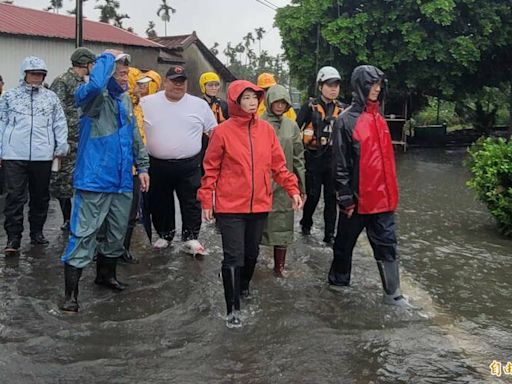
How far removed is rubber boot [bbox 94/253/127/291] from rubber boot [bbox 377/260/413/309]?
7.03 ft

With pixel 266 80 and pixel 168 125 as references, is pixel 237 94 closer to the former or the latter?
pixel 168 125

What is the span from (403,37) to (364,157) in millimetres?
12939

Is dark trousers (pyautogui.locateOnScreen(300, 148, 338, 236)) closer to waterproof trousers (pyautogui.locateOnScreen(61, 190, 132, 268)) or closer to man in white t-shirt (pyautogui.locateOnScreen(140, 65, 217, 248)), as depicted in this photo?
man in white t-shirt (pyautogui.locateOnScreen(140, 65, 217, 248))

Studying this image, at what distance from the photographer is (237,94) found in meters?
4.36

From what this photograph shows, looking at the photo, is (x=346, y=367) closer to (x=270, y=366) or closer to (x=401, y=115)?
(x=270, y=366)

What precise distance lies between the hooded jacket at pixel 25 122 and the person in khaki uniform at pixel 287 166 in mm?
2157

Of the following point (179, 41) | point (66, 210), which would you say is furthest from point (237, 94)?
point (179, 41)

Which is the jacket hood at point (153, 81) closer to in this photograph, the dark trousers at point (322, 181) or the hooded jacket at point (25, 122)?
the hooded jacket at point (25, 122)

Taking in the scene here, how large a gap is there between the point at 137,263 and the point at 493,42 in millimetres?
14438

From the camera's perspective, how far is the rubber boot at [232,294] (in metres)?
4.37

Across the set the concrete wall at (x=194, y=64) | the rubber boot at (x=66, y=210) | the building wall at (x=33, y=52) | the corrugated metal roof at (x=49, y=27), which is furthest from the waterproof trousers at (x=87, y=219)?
the concrete wall at (x=194, y=64)

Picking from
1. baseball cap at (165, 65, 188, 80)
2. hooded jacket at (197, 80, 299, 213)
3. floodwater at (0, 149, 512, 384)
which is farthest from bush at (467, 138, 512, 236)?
baseball cap at (165, 65, 188, 80)

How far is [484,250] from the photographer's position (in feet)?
21.7

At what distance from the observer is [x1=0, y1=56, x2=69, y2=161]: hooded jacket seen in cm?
583
